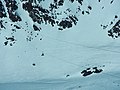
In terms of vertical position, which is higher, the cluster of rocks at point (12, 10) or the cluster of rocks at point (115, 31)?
the cluster of rocks at point (12, 10)

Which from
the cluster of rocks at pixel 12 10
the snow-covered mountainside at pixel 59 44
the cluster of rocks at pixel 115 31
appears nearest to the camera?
the snow-covered mountainside at pixel 59 44

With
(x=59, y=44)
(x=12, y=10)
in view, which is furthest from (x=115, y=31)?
(x=12, y=10)

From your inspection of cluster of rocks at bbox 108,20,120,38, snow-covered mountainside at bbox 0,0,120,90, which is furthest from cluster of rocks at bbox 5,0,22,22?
cluster of rocks at bbox 108,20,120,38

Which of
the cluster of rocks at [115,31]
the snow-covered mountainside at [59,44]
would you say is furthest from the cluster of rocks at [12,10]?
the cluster of rocks at [115,31]

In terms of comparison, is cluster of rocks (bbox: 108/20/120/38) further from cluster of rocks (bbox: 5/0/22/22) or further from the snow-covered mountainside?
cluster of rocks (bbox: 5/0/22/22)

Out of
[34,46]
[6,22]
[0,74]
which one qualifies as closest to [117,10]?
[34,46]

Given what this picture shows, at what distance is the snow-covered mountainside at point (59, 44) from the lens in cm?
4191

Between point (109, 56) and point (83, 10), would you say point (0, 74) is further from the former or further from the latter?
point (83, 10)

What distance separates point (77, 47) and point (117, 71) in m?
10.4

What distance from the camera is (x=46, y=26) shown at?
5612 cm

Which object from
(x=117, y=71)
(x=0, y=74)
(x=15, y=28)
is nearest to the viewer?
(x=117, y=71)

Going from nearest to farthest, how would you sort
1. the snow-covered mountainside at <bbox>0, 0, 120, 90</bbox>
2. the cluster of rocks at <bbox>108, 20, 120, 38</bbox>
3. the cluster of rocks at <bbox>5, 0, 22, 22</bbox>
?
the snow-covered mountainside at <bbox>0, 0, 120, 90</bbox>, the cluster of rocks at <bbox>108, 20, 120, 38</bbox>, the cluster of rocks at <bbox>5, 0, 22, 22</bbox>

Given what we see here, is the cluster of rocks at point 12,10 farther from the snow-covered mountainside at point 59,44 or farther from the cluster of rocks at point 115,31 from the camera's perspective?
the cluster of rocks at point 115,31

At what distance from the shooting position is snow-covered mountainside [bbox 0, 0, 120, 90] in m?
41.9
